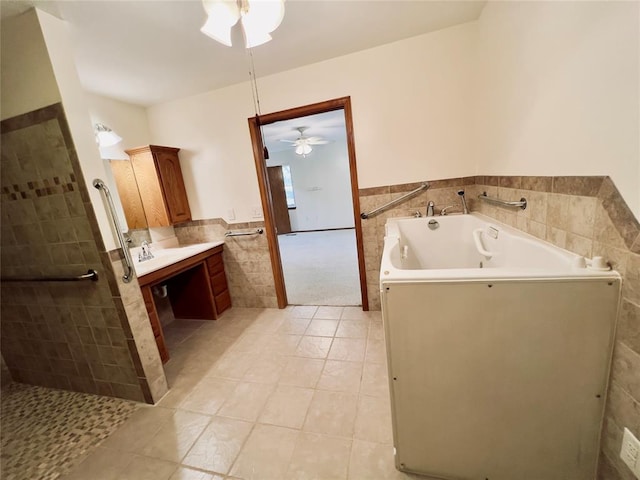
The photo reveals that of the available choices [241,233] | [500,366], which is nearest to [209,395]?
[241,233]

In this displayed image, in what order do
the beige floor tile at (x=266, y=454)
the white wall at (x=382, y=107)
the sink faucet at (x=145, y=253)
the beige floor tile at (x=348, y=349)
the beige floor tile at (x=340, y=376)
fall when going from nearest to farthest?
the beige floor tile at (x=266, y=454), the beige floor tile at (x=340, y=376), the beige floor tile at (x=348, y=349), the white wall at (x=382, y=107), the sink faucet at (x=145, y=253)

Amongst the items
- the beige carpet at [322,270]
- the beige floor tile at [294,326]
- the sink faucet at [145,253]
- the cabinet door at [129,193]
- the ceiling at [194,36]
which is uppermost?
the ceiling at [194,36]

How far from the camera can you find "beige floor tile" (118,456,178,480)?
1.18 metres

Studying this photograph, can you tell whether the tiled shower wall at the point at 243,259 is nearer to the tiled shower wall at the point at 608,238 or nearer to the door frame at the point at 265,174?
the door frame at the point at 265,174

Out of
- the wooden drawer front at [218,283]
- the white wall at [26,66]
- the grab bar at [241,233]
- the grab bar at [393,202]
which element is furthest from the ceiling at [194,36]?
the wooden drawer front at [218,283]

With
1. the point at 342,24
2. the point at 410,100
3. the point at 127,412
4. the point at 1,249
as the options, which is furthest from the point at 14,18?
the point at 410,100

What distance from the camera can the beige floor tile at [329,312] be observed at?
2439 millimetres

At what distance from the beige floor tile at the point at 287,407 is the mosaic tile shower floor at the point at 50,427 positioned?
3.04ft

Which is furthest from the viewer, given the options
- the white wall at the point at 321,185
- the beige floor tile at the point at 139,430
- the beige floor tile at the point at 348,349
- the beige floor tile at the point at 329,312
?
the white wall at the point at 321,185

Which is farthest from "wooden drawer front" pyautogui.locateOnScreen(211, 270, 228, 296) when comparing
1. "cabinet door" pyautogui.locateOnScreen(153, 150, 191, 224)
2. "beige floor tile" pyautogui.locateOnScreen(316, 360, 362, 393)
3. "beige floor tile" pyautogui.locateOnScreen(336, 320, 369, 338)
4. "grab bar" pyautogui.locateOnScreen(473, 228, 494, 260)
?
"grab bar" pyautogui.locateOnScreen(473, 228, 494, 260)

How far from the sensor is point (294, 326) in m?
2.34

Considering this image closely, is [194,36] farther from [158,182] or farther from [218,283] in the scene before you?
[218,283]

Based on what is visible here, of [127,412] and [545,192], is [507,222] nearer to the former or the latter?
[545,192]

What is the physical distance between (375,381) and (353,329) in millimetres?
612
